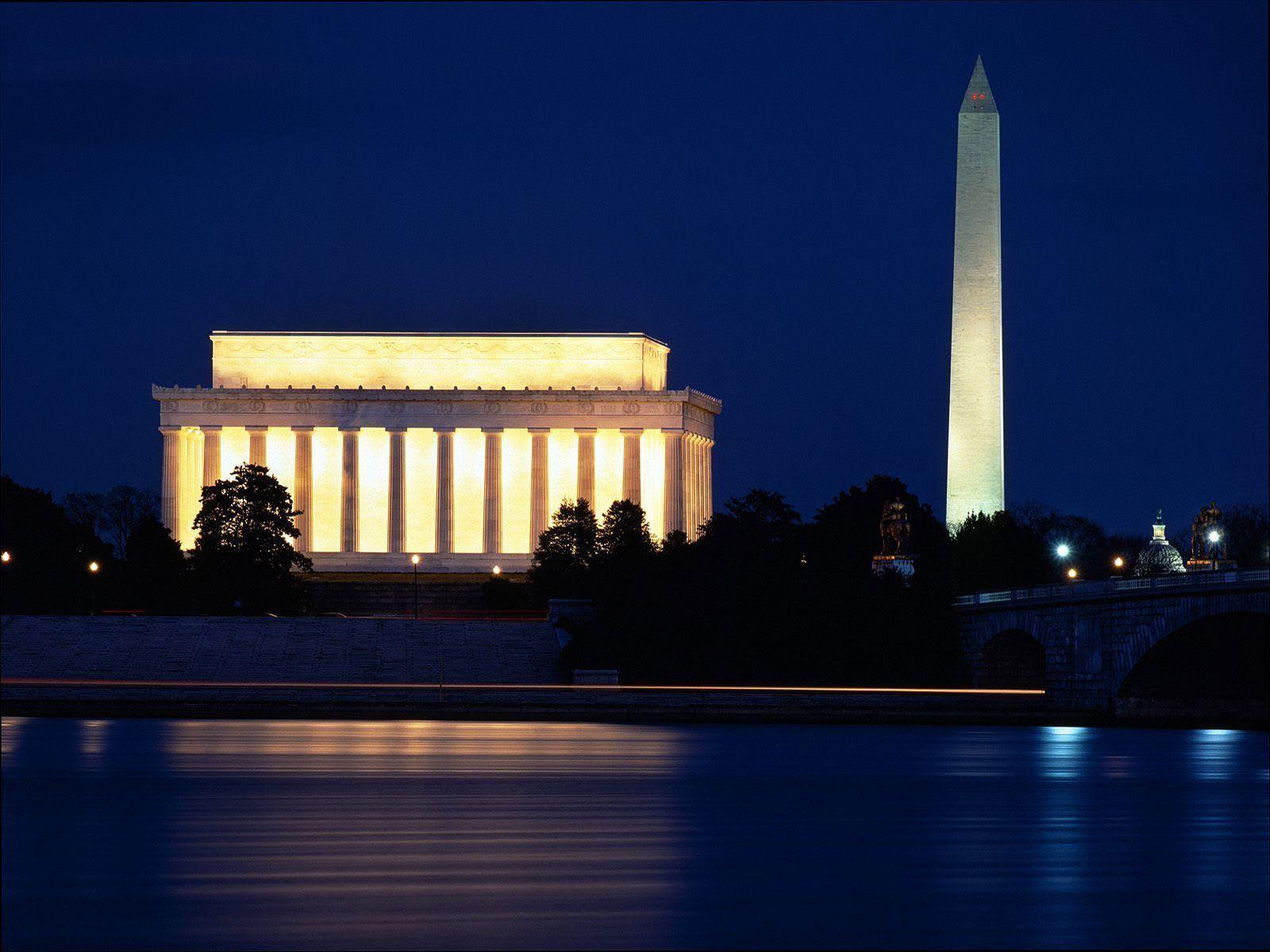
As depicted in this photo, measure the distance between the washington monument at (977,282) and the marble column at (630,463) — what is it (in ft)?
115

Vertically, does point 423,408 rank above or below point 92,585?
above

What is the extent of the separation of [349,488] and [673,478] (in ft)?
67.2

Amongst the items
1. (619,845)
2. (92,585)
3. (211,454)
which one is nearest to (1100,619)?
(619,845)

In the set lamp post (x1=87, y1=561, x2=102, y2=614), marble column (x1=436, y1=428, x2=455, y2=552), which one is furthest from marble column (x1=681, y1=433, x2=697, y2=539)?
lamp post (x1=87, y1=561, x2=102, y2=614)

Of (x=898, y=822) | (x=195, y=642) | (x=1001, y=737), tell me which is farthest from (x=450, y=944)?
(x=195, y=642)

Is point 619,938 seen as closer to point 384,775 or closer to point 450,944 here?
point 450,944

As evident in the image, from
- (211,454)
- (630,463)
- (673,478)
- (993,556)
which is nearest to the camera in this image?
(993,556)

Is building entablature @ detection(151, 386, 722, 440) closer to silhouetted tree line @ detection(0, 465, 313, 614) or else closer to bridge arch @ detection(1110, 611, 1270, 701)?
silhouetted tree line @ detection(0, 465, 313, 614)

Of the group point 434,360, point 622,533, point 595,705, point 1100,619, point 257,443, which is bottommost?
point 595,705

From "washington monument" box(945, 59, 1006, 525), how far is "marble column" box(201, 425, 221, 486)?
53.6 meters

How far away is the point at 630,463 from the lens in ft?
504

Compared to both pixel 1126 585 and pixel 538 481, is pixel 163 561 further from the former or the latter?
pixel 1126 585

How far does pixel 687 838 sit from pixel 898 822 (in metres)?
5.51

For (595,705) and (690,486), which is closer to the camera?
(595,705)
